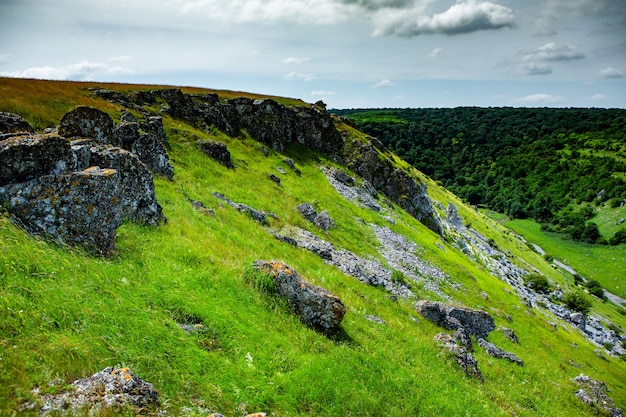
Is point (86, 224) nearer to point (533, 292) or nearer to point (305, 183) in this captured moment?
point (305, 183)

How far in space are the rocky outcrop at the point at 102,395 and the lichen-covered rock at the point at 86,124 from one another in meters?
22.8

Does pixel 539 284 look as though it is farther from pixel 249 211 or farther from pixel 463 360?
pixel 249 211

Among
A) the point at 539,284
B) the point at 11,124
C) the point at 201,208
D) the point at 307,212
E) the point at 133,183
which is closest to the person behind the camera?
the point at 133,183

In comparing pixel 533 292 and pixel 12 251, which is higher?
pixel 12 251

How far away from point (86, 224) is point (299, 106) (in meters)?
68.4

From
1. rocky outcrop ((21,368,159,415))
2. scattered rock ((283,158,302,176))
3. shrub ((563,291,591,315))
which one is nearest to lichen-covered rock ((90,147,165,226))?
rocky outcrop ((21,368,159,415))

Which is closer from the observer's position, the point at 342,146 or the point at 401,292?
the point at 401,292

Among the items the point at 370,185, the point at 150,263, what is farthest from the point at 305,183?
the point at 150,263

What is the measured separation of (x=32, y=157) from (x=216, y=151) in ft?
107

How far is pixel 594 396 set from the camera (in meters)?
30.8

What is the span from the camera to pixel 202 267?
12.9 meters

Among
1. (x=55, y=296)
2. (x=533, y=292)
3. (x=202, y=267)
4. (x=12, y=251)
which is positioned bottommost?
(x=533, y=292)

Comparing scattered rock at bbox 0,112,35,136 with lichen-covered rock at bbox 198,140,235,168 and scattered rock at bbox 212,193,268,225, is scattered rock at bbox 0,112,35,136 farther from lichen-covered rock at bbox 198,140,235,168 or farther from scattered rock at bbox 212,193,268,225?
lichen-covered rock at bbox 198,140,235,168

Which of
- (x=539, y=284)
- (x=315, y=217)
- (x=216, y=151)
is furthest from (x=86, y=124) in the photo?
(x=539, y=284)
